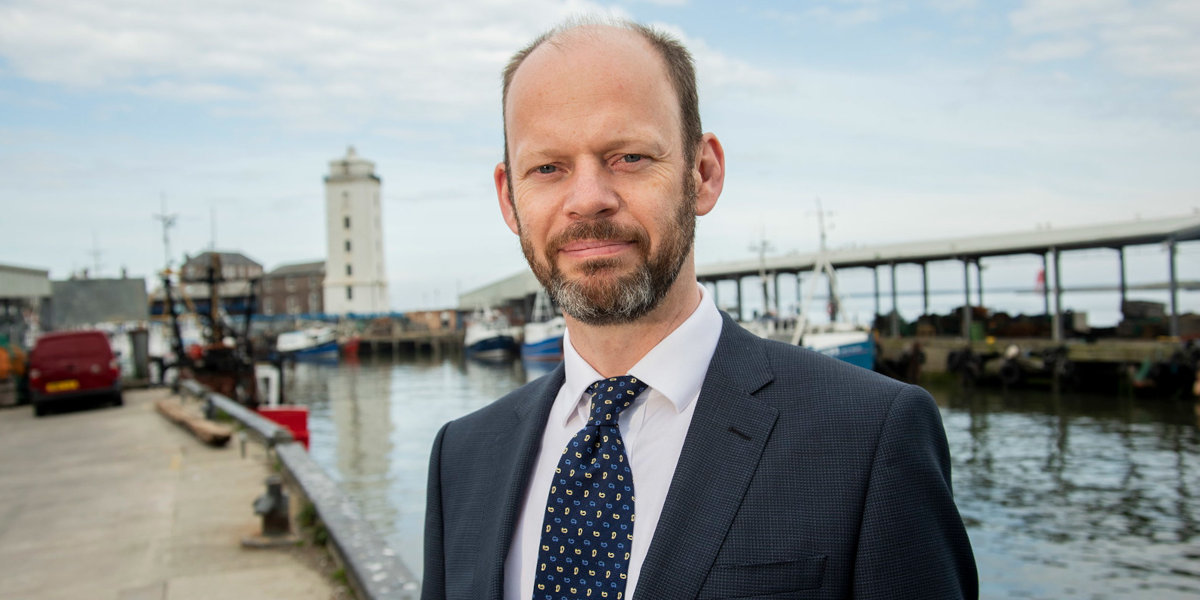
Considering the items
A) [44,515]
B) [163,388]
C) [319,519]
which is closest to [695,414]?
[319,519]

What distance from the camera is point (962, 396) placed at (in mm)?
30500

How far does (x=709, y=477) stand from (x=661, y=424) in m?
0.19

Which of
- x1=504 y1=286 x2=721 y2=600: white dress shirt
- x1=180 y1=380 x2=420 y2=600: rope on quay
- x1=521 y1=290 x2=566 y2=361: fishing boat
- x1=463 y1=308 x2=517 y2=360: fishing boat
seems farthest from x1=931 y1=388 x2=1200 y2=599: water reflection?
x1=463 y1=308 x2=517 y2=360: fishing boat

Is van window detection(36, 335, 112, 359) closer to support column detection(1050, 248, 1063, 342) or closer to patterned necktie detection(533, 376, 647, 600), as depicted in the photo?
patterned necktie detection(533, 376, 647, 600)

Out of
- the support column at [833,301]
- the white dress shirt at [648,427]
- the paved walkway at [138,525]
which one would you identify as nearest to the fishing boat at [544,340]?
the support column at [833,301]

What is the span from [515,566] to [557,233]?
70 centimetres

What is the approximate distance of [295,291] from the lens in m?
108

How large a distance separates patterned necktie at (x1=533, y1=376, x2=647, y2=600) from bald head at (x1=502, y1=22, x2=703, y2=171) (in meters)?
0.52

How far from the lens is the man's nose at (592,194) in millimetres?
1630

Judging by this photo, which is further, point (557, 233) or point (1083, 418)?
point (1083, 418)

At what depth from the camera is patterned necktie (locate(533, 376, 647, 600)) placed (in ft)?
5.28

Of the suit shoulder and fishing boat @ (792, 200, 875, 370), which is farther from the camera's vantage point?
fishing boat @ (792, 200, 875, 370)

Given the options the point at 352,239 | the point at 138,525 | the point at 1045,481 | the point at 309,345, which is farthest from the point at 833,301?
the point at 352,239

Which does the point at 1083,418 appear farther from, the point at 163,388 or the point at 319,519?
the point at 163,388
